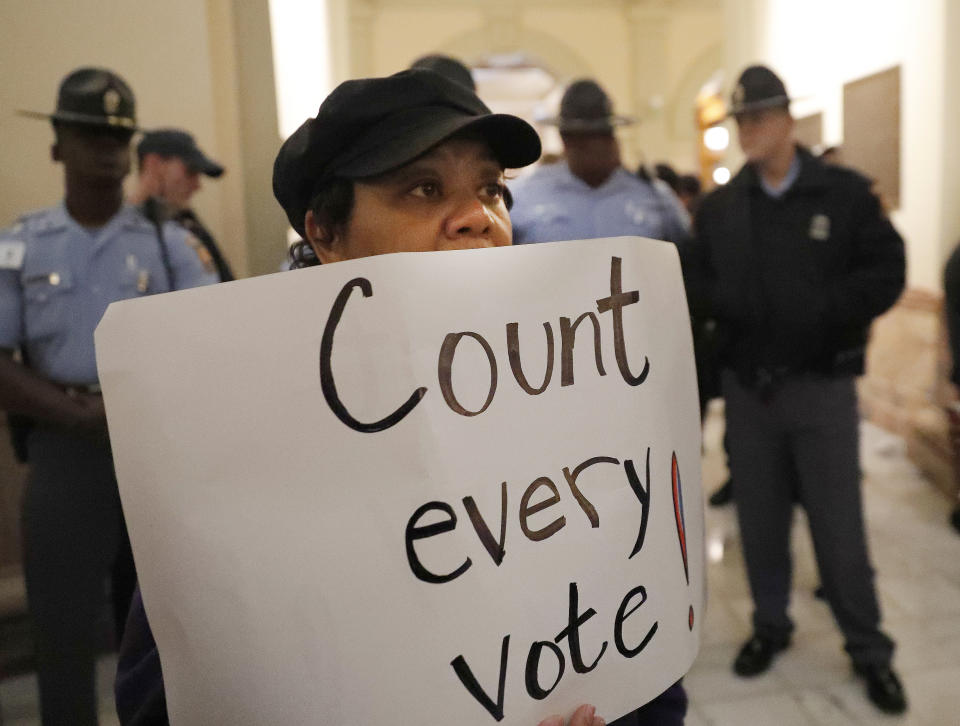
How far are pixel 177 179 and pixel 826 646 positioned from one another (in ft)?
8.42

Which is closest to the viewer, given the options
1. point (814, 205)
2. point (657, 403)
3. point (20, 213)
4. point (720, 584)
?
Answer: point (657, 403)

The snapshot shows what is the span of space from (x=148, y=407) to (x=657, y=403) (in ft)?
1.55

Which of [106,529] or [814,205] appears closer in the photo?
[106,529]

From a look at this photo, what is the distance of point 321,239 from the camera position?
0.88m

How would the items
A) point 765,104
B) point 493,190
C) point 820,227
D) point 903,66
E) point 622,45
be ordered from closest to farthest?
1. point 493,190
2. point 820,227
3. point 765,104
4. point 903,66
5. point 622,45

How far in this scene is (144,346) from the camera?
62 cm

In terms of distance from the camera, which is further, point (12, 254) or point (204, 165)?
point (204, 165)

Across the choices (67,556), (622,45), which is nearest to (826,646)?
(67,556)

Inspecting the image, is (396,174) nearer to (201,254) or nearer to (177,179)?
(201,254)

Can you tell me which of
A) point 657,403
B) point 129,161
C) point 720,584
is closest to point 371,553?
point 657,403

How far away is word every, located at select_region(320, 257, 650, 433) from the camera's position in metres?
0.60

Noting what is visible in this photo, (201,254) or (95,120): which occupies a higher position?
(95,120)

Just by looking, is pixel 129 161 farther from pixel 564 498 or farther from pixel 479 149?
pixel 564 498

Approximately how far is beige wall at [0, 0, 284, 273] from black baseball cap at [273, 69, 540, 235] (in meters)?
0.32
